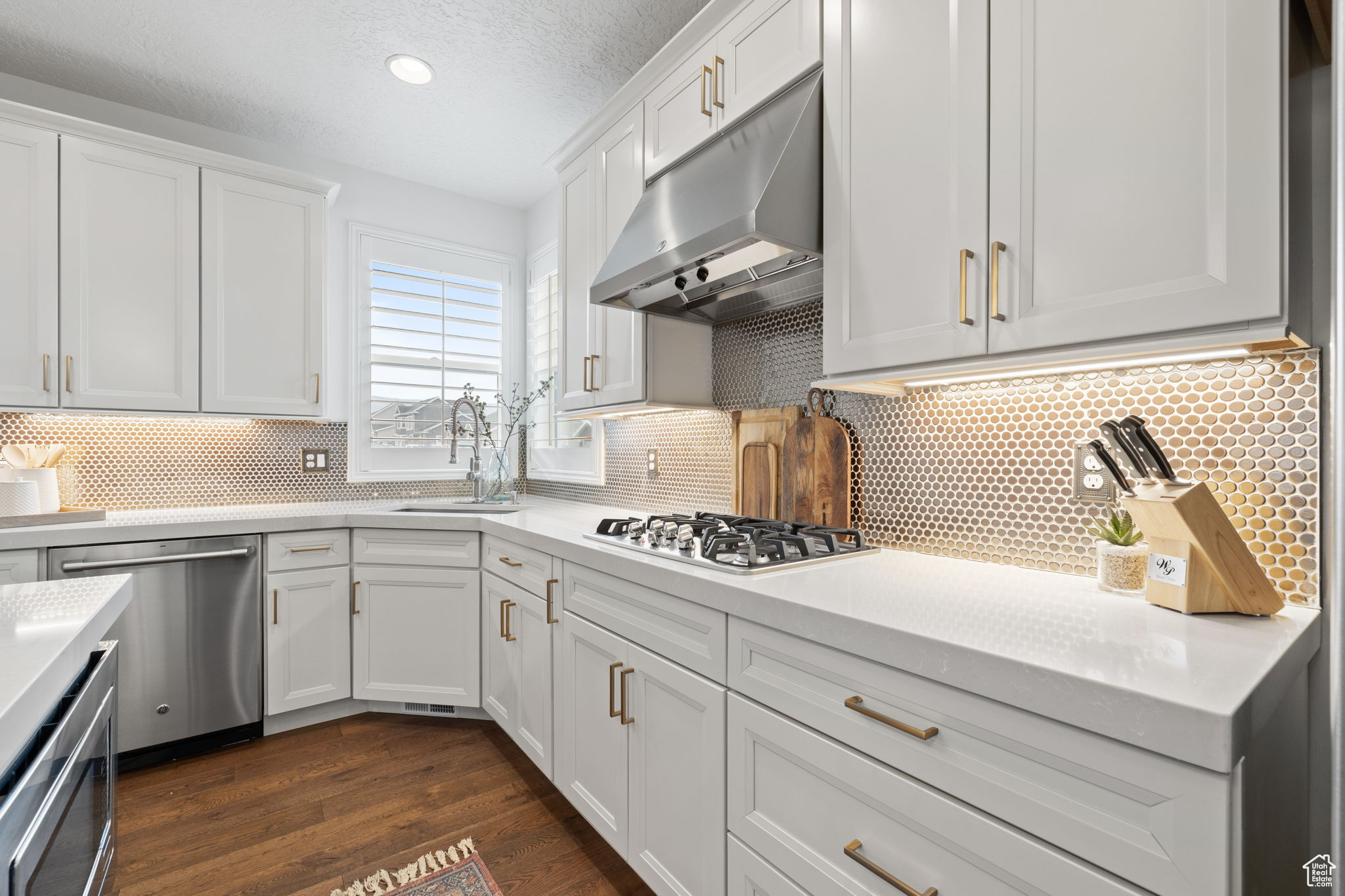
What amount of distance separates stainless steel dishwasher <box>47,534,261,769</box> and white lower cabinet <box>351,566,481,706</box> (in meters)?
0.39

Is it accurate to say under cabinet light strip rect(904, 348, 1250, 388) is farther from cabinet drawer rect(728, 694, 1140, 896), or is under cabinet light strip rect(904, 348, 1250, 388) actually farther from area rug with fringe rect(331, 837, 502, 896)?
area rug with fringe rect(331, 837, 502, 896)

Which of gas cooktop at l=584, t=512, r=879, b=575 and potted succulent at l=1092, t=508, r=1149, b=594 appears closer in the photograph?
potted succulent at l=1092, t=508, r=1149, b=594

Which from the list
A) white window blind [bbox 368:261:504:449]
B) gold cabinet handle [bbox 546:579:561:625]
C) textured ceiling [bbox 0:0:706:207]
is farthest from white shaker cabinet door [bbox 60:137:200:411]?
gold cabinet handle [bbox 546:579:561:625]

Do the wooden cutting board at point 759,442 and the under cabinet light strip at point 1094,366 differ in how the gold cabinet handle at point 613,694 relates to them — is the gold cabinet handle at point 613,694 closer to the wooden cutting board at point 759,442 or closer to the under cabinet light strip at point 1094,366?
the wooden cutting board at point 759,442

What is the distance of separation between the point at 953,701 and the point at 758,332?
150 cm

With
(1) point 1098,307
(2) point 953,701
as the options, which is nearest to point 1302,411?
(1) point 1098,307

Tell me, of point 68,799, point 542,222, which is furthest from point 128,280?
point 68,799

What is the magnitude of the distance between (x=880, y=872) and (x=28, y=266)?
132 inches

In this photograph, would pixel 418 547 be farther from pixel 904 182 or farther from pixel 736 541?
pixel 904 182

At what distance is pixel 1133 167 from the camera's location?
999mm

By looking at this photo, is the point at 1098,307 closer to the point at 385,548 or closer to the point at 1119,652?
the point at 1119,652

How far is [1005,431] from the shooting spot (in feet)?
4.79

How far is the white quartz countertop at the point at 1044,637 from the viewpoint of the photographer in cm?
68

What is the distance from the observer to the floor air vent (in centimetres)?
271
